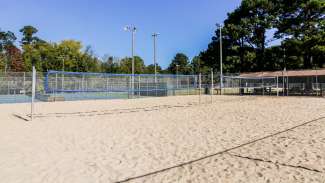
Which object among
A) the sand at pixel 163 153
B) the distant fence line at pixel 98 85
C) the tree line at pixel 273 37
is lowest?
the sand at pixel 163 153

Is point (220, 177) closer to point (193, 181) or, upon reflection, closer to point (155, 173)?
point (193, 181)

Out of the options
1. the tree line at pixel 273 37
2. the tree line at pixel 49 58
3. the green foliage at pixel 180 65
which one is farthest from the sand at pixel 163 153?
the green foliage at pixel 180 65

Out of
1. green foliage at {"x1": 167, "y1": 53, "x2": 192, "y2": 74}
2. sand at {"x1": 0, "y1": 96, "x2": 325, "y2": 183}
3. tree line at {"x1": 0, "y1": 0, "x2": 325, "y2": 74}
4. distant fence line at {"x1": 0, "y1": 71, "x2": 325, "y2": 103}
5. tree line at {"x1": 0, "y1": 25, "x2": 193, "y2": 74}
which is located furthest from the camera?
green foliage at {"x1": 167, "y1": 53, "x2": 192, "y2": 74}

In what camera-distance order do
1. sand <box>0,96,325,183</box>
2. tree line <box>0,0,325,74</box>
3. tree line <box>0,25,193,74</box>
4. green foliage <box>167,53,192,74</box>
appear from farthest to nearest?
green foliage <box>167,53,192,74</box> → tree line <box>0,25,193,74</box> → tree line <box>0,0,325,74</box> → sand <box>0,96,325,183</box>

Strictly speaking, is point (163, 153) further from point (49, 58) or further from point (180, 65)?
point (180, 65)

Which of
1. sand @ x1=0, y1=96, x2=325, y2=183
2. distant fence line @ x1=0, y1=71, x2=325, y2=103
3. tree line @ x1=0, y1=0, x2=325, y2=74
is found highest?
tree line @ x1=0, y1=0, x2=325, y2=74

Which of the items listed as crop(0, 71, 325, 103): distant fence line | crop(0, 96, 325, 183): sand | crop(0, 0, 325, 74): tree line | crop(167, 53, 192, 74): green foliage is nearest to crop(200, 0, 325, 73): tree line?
crop(0, 0, 325, 74): tree line

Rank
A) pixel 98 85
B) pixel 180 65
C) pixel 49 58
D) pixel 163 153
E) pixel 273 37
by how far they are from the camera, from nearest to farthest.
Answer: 1. pixel 163 153
2. pixel 98 85
3. pixel 273 37
4. pixel 49 58
5. pixel 180 65

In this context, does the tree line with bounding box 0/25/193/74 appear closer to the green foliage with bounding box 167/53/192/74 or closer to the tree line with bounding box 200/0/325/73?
the green foliage with bounding box 167/53/192/74

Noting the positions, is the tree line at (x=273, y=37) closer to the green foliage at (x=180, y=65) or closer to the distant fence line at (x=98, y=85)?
the distant fence line at (x=98, y=85)

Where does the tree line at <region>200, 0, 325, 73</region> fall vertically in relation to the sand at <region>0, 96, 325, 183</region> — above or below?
above

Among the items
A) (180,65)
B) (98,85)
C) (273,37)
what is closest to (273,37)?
(273,37)

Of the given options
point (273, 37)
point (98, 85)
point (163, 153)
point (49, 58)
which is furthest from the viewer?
point (49, 58)

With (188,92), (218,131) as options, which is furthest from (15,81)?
(218,131)
